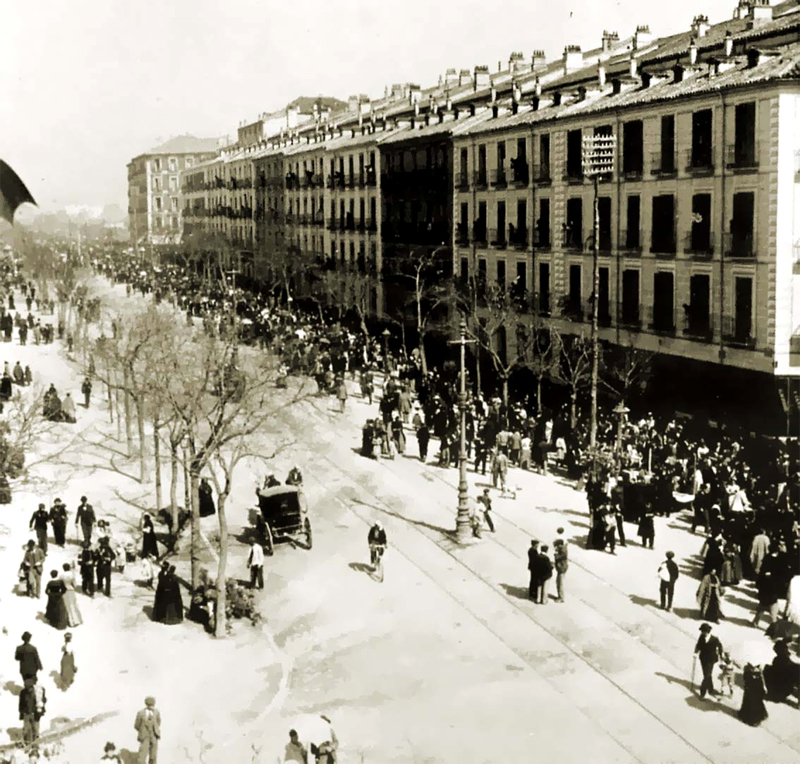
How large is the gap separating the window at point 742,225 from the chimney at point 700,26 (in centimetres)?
1359

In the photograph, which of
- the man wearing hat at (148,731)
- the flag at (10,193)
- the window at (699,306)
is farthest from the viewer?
the window at (699,306)

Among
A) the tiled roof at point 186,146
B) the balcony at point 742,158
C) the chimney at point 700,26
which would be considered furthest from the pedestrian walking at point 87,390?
the tiled roof at point 186,146

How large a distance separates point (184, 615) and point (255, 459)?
11475 millimetres

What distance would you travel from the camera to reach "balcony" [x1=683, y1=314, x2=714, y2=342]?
37688 mm

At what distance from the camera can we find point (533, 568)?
893 inches

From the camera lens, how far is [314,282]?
253ft

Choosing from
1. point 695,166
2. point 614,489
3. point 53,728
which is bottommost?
point 53,728

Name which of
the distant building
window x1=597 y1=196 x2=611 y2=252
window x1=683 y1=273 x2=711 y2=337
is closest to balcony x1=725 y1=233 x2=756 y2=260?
window x1=683 y1=273 x2=711 y2=337

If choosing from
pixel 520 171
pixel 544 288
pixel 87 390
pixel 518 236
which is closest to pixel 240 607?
pixel 87 390

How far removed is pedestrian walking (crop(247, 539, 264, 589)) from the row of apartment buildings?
18670 millimetres

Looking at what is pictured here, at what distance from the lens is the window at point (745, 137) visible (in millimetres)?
34875

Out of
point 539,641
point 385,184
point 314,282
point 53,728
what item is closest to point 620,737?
point 539,641

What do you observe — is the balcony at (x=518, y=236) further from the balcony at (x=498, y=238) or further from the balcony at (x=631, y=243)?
the balcony at (x=631, y=243)

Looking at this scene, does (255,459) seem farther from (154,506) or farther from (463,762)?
(463,762)
